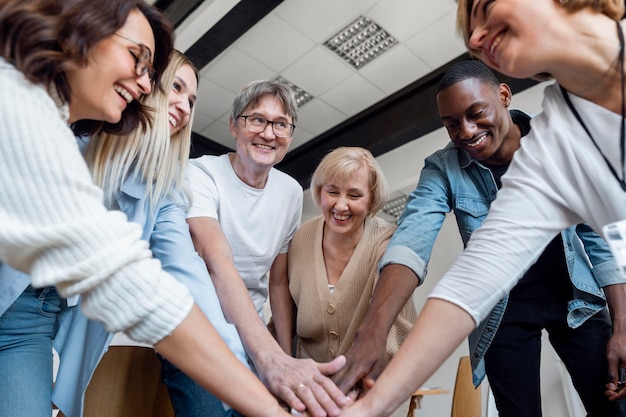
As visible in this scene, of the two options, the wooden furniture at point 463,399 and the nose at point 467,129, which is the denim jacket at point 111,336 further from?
the wooden furniture at point 463,399

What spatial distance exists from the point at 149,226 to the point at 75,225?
1.87 feet

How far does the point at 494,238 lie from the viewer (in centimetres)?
105

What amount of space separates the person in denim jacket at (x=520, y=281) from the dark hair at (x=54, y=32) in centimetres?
93

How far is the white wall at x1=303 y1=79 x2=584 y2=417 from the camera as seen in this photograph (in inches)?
163

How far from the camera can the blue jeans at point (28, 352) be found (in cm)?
103

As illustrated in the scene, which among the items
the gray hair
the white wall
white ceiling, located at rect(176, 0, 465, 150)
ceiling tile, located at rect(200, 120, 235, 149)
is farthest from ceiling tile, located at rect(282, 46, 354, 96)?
the gray hair

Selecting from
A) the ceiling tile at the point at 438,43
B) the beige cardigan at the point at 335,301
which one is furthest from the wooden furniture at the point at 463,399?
the ceiling tile at the point at 438,43

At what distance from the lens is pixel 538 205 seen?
104cm

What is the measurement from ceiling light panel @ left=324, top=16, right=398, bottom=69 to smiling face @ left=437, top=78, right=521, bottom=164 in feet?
7.56

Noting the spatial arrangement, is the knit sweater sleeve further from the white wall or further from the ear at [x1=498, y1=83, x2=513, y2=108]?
the white wall

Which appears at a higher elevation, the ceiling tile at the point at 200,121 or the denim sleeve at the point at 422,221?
the denim sleeve at the point at 422,221

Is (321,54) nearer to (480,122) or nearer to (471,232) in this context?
(480,122)

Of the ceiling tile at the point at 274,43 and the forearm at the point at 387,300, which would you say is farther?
the ceiling tile at the point at 274,43

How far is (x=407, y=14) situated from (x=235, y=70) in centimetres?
152
